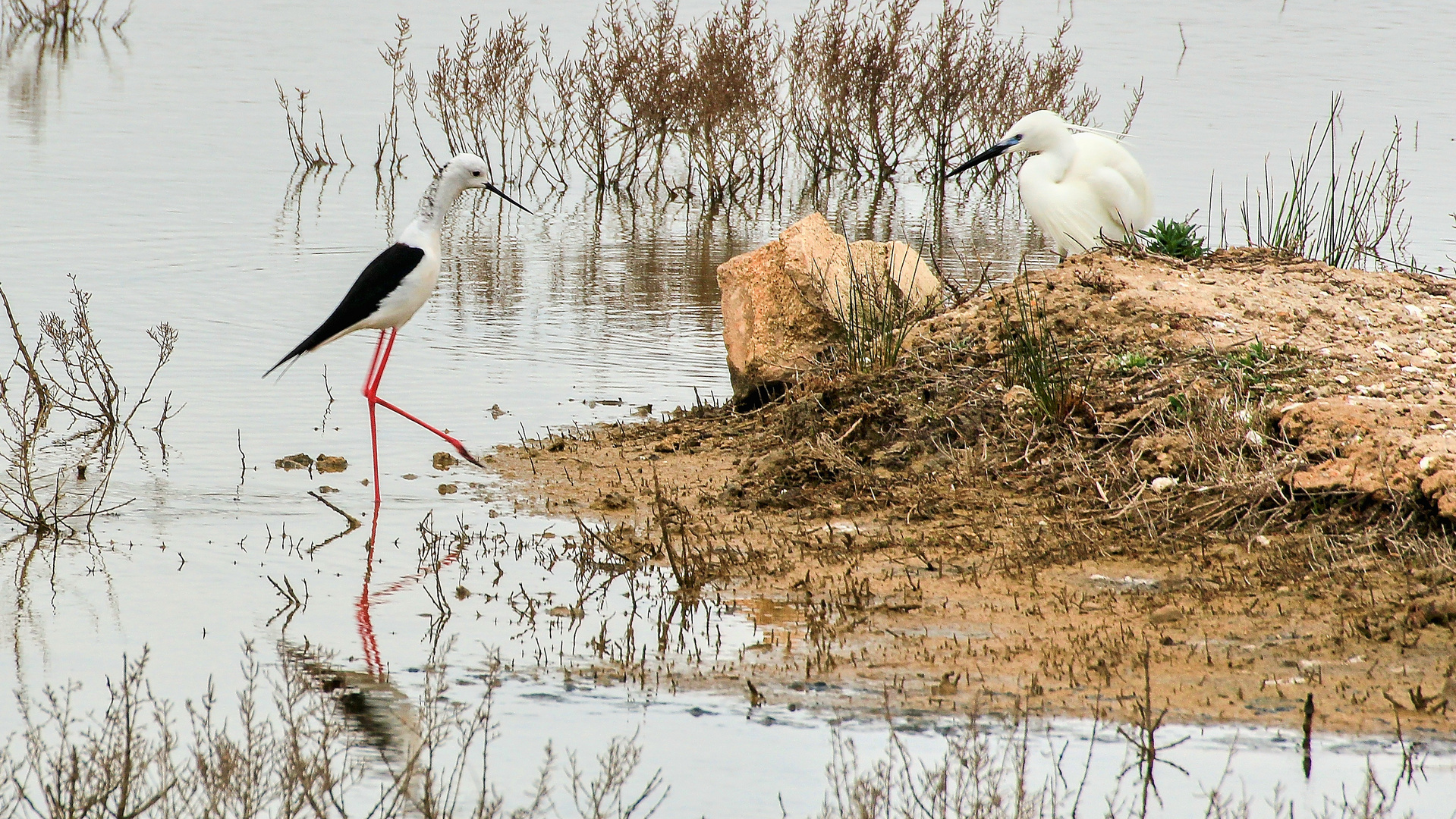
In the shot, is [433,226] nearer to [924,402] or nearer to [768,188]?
[924,402]

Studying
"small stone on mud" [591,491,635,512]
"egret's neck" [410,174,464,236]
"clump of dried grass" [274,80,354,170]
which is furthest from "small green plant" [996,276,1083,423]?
"clump of dried grass" [274,80,354,170]

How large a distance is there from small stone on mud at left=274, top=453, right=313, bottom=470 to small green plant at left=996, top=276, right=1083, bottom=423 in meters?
2.80

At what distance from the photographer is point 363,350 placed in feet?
28.2

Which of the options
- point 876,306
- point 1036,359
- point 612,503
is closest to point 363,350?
point 876,306

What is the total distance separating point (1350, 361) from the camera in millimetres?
5801

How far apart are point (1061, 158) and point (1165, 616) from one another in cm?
416

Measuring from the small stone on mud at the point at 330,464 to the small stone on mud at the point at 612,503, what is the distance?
118cm

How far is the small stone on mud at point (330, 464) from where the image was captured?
616cm

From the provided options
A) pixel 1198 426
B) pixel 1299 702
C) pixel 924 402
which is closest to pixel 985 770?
pixel 1299 702

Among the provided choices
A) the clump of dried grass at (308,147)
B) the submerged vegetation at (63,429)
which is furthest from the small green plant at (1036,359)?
the clump of dried grass at (308,147)

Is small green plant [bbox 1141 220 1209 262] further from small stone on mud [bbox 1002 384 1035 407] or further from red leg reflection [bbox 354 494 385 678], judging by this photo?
red leg reflection [bbox 354 494 385 678]

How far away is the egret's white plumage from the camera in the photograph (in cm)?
782

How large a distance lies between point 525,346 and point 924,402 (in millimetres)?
3293

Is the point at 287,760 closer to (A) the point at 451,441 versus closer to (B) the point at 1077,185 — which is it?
(A) the point at 451,441
